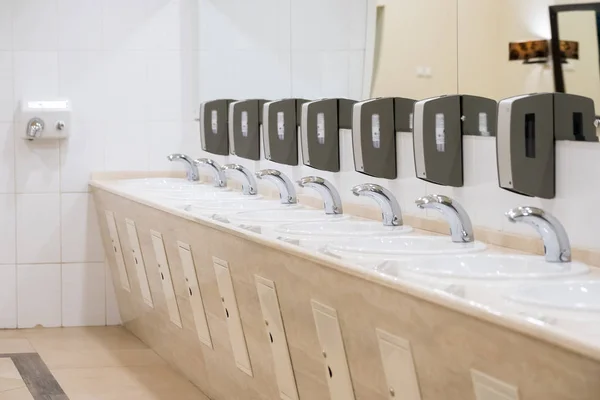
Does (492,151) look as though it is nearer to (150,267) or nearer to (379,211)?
(379,211)

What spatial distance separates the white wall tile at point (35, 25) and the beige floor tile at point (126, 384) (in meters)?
1.82

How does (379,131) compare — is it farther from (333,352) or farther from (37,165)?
(37,165)

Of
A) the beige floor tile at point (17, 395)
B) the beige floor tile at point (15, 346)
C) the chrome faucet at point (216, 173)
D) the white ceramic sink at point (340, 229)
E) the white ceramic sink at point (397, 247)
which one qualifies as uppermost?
the chrome faucet at point (216, 173)

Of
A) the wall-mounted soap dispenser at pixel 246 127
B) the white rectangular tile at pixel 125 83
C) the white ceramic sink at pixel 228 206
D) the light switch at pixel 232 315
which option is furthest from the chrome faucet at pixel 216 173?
the light switch at pixel 232 315

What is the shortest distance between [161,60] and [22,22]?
74 cm

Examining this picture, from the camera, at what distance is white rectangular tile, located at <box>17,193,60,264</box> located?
5574 mm

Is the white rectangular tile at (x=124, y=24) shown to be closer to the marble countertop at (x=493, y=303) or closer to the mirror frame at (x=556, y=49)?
the marble countertop at (x=493, y=303)

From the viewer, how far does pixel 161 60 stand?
566 cm

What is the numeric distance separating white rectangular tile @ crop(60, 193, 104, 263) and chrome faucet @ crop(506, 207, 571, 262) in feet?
12.1

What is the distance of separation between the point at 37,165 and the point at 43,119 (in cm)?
25

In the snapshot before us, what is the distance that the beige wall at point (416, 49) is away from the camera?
3.00 metres

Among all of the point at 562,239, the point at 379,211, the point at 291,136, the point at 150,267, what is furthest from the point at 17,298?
the point at 562,239

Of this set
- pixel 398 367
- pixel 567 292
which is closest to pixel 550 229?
pixel 567 292

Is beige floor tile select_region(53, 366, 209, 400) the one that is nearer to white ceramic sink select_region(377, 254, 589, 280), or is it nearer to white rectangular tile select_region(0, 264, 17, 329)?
white rectangular tile select_region(0, 264, 17, 329)
